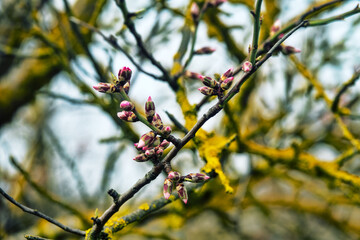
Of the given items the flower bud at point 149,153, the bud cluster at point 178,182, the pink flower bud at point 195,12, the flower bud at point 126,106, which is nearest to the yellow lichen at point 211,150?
the bud cluster at point 178,182

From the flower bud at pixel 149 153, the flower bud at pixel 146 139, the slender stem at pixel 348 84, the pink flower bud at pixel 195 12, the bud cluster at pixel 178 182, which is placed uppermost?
the pink flower bud at pixel 195 12

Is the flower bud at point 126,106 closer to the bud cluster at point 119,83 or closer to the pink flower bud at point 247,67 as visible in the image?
the bud cluster at point 119,83

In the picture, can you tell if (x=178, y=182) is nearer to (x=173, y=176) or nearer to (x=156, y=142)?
(x=173, y=176)

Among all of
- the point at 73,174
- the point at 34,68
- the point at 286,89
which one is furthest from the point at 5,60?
the point at 286,89

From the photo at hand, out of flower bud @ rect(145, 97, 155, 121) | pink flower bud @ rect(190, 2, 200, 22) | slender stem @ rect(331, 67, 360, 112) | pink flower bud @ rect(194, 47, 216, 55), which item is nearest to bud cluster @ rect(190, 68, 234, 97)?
flower bud @ rect(145, 97, 155, 121)

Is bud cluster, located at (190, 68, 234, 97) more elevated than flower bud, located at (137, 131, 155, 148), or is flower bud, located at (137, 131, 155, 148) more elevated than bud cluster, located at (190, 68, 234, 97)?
bud cluster, located at (190, 68, 234, 97)

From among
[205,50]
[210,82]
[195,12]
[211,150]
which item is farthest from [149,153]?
[195,12]

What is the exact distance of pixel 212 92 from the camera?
3.17ft

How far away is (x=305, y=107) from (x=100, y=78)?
Result: 2.17 m

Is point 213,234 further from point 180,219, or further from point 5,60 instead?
point 5,60

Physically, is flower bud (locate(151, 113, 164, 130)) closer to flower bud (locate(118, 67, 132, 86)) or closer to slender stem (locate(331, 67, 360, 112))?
flower bud (locate(118, 67, 132, 86))

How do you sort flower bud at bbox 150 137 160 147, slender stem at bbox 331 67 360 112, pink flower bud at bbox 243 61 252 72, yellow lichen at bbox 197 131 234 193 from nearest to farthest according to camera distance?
pink flower bud at bbox 243 61 252 72
flower bud at bbox 150 137 160 147
yellow lichen at bbox 197 131 234 193
slender stem at bbox 331 67 360 112

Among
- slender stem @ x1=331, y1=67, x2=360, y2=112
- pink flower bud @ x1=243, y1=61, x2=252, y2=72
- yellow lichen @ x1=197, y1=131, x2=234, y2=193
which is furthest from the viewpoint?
slender stem @ x1=331, y1=67, x2=360, y2=112

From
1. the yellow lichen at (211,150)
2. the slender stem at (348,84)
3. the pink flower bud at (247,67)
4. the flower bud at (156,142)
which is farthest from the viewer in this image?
the slender stem at (348,84)
